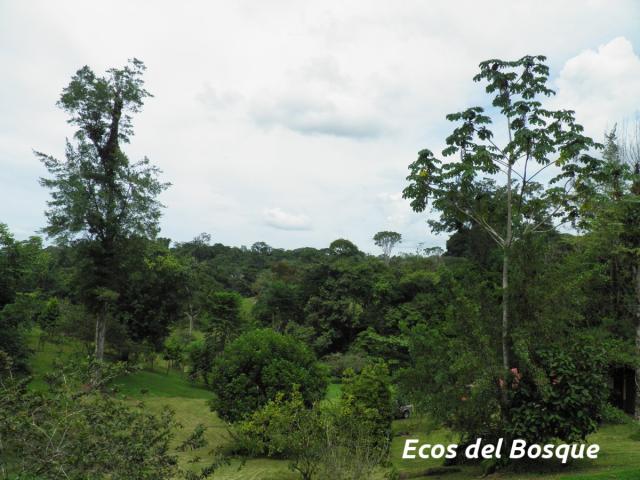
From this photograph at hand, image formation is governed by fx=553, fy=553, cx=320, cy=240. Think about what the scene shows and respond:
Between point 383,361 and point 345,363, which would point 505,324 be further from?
point 345,363

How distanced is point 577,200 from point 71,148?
2292 centimetres

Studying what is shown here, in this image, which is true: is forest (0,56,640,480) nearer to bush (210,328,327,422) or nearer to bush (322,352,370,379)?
bush (210,328,327,422)

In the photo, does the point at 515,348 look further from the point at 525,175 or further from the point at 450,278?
the point at 525,175

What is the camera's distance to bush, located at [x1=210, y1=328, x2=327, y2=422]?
18.7 meters

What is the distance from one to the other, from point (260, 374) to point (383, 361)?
4906mm

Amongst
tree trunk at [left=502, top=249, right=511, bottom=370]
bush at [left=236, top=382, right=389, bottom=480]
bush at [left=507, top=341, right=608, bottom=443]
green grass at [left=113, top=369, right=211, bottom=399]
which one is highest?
tree trunk at [left=502, top=249, right=511, bottom=370]

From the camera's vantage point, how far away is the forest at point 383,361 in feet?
27.5

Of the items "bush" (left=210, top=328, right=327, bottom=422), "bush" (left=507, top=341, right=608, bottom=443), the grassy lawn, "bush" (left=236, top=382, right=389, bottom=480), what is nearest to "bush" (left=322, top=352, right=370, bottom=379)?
the grassy lawn

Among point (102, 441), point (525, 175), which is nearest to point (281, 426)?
point (102, 441)

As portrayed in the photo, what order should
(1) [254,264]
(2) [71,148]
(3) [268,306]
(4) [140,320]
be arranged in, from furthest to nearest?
(1) [254,264], (3) [268,306], (4) [140,320], (2) [71,148]

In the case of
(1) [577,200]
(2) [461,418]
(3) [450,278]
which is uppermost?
(1) [577,200]

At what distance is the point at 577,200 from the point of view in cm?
1316

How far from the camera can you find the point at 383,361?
831 inches

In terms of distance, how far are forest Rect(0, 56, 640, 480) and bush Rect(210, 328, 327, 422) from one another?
76 mm
